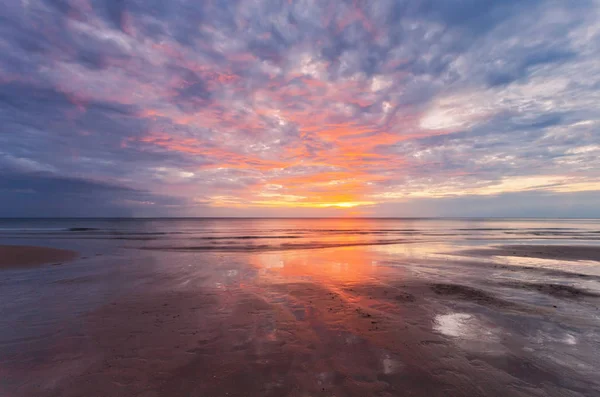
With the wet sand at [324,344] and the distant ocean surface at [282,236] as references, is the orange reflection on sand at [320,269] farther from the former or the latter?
the distant ocean surface at [282,236]

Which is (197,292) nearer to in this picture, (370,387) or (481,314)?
(370,387)

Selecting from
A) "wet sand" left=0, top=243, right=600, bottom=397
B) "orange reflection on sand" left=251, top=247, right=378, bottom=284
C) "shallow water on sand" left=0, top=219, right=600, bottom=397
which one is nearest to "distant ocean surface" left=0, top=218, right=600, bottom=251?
"orange reflection on sand" left=251, top=247, right=378, bottom=284

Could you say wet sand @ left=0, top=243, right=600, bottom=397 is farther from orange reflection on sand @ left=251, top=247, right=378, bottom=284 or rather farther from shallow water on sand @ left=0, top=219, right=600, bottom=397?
orange reflection on sand @ left=251, top=247, right=378, bottom=284

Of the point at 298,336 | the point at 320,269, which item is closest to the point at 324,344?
the point at 298,336

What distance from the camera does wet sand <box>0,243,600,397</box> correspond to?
5.56m

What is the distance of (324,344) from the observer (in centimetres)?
739

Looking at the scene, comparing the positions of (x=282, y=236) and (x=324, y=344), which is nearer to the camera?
(x=324, y=344)

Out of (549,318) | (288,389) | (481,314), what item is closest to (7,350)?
(288,389)

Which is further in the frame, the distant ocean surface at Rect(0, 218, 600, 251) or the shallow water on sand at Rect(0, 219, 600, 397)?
the distant ocean surface at Rect(0, 218, 600, 251)

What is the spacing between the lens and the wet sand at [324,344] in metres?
5.56

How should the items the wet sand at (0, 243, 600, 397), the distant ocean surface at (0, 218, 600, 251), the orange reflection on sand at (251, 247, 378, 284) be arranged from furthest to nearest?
the distant ocean surface at (0, 218, 600, 251) < the orange reflection on sand at (251, 247, 378, 284) < the wet sand at (0, 243, 600, 397)

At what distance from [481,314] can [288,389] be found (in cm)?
777

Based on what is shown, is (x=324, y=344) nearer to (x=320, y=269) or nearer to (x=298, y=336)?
(x=298, y=336)

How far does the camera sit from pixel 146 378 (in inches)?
227
